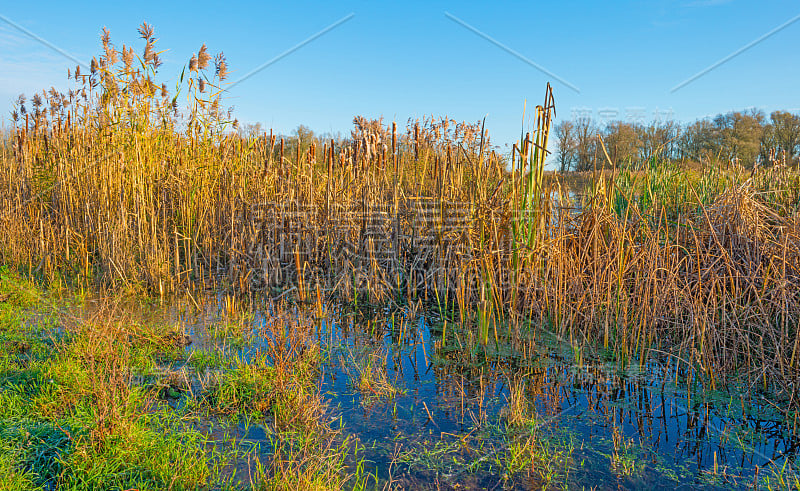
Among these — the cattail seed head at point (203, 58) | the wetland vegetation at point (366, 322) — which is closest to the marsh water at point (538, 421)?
the wetland vegetation at point (366, 322)

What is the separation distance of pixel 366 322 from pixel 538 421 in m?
1.80

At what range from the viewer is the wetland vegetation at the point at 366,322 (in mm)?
2061

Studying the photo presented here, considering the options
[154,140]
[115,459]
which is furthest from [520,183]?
[154,140]

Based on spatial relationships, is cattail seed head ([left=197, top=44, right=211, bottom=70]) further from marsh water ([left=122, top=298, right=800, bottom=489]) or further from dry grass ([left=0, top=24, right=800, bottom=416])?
marsh water ([left=122, top=298, right=800, bottom=489])

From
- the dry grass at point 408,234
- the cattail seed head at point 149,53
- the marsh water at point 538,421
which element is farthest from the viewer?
the cattail seed head at point 149,53

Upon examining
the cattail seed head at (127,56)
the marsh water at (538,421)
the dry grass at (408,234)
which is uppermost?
the cattail seed head at (127,56)

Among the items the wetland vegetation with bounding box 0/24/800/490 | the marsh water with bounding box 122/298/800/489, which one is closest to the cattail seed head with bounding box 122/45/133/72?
the wetland vegetation with bounding box 0/24/800/490

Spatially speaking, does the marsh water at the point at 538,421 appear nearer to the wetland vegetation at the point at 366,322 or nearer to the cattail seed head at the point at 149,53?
the wetland vegetation at the point at 366,322

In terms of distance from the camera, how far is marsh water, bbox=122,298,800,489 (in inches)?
78.9

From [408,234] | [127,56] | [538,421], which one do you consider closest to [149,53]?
[127,56]

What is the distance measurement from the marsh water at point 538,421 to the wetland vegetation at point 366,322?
0.05ft

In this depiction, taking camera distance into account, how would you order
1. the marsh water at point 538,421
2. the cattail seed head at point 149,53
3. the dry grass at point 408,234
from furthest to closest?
1. the cattail seed head at point 149,53
2. the dry grass at point 408,234
3. the marsh water at point 538,421

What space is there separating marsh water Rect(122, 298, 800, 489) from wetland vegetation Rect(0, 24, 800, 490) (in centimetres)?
1

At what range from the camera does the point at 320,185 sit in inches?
194
